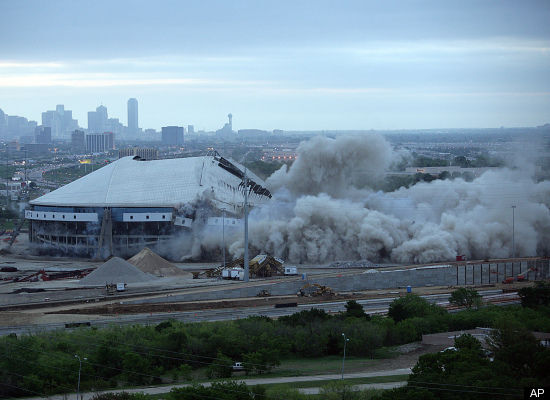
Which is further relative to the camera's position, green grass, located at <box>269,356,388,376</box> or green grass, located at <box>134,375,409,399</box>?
green grass, located at <box>269,356,388,376</box>

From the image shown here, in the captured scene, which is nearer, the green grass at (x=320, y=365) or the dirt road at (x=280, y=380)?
the dirt road at (x=280, y=380)

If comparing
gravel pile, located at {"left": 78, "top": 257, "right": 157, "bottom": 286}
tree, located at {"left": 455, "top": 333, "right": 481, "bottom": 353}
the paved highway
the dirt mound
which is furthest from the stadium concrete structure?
tree, located at {"left": 455, "top": 333, "right": 481, "bottom": 353}

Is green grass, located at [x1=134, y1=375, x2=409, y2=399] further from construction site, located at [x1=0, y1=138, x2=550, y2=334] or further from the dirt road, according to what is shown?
construction site, located at [x1=0, y1=138, x2=550, y2=334]

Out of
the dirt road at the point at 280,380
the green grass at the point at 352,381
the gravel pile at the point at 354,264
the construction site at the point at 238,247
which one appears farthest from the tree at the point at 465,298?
the green grass at the point at 352,381

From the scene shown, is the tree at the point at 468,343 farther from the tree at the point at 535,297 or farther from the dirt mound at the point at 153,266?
the dirt mound at the point at 153,266

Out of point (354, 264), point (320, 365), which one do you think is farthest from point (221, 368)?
point (354, 264)

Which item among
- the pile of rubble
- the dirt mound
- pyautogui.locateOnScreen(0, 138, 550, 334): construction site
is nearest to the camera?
pyautogui.locateOnScreen(0, 138, 550, 334): construction site
